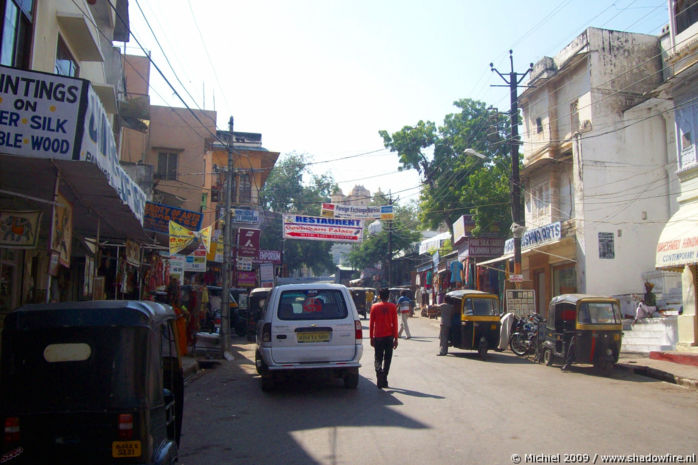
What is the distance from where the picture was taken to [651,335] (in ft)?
60.8

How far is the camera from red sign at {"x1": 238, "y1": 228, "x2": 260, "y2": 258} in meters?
22.9

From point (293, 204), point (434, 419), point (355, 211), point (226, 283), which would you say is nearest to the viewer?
point (434, 419)

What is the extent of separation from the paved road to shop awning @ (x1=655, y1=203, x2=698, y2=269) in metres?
4.23

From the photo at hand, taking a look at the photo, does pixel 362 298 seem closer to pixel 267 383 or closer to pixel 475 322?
pixel 475 322

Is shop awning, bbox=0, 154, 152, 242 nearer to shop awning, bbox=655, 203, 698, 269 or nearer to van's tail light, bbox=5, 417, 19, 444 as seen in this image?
van's tail light, bbox=5, 417, 19, 444

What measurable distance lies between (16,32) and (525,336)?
1477cm

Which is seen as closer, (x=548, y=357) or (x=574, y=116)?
(x=548, y=357)

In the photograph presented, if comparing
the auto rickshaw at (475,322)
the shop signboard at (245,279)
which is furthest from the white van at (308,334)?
the shop signboard at (245,279)

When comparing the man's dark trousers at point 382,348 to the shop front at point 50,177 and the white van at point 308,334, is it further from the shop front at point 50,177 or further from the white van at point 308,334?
the shop front at point 50,177

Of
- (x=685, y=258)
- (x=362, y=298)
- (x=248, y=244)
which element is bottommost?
(x=362, y=298)

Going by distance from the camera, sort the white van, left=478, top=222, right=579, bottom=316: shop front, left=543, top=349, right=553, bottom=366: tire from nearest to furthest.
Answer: the white van, left=543, top=349, right=553, bottom=366: tire, left=478, top=222, right=579, bottom=316: shop front

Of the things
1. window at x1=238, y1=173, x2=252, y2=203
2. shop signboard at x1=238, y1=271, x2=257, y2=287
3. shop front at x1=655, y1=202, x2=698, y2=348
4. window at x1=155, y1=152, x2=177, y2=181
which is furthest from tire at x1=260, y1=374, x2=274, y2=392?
window at x1=238, y1=173, x2=252, y2=203

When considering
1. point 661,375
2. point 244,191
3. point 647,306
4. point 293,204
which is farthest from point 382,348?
point 293,204

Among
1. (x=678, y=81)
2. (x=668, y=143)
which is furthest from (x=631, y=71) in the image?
(x=678, y=81)
